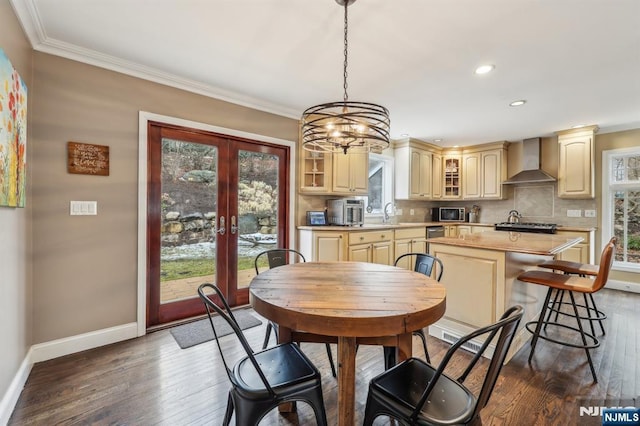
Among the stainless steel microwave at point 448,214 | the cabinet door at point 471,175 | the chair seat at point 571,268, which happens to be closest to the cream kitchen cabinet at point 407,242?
the stainless steel microwave at point 448,214

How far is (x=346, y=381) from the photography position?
4.42 ft

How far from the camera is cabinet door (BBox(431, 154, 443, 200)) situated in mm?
5715

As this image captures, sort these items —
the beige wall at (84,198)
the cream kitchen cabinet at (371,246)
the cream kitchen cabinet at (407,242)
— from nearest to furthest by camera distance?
1. the beige wall at (84,198)
2. the cream kitchen cabinet at (371,246)
3. the cream kitchen cabinet at (407,242)

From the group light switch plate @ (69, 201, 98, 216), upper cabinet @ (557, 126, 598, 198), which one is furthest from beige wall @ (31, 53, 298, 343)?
upper cabinet @ (557, 126, 598, 198)

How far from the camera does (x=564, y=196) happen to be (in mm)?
4598

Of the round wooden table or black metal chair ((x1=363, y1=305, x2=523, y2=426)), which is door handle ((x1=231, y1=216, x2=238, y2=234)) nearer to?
the round wooden table

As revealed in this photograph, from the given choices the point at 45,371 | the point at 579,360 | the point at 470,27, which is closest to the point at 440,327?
the point at 579,360

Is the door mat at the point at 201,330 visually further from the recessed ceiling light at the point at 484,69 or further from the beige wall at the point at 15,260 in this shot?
the recessed ceiling light at the point at 484,69

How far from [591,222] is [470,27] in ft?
14.2

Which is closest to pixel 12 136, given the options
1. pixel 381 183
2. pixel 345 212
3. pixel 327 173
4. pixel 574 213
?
pixel 327 173

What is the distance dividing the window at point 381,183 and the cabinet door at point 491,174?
1.77 metres

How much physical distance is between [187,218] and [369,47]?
7.69 feet

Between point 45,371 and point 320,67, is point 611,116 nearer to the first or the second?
point 320,67

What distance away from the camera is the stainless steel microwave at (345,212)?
13.2 feet
